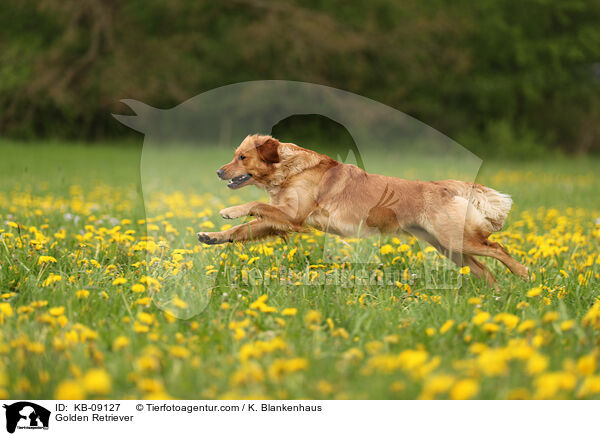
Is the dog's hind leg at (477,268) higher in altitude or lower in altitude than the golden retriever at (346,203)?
lower

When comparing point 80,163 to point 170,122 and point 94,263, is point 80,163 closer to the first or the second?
point 94,263

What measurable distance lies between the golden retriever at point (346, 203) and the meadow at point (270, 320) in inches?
7.4

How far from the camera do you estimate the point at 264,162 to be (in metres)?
2.73

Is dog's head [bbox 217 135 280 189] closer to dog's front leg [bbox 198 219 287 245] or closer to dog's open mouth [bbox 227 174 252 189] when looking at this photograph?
dog's open mouth [bbox 227 174 252 189]

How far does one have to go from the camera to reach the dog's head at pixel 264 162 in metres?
2.71

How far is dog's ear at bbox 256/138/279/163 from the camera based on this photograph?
2.72 m

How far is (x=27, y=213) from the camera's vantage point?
17.9ft

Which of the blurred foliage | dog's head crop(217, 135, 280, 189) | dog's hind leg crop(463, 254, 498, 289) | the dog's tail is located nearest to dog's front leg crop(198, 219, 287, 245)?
dog's head crop(217, 135, 280, 189)

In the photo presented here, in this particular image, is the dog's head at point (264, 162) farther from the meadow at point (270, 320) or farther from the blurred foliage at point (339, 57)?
the blurred foliage at point (339, 57)

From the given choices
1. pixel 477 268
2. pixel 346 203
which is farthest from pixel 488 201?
pixel 346 203

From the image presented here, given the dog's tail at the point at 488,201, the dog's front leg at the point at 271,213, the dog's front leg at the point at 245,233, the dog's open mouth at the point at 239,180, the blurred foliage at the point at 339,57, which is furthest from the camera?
the blurred foliage at the point at 339,57

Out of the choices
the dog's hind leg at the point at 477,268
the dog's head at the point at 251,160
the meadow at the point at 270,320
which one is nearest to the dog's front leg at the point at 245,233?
the meadow at the point at 270,320

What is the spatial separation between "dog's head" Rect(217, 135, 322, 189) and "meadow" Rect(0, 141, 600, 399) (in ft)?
0.42

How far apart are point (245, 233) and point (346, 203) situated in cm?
57
